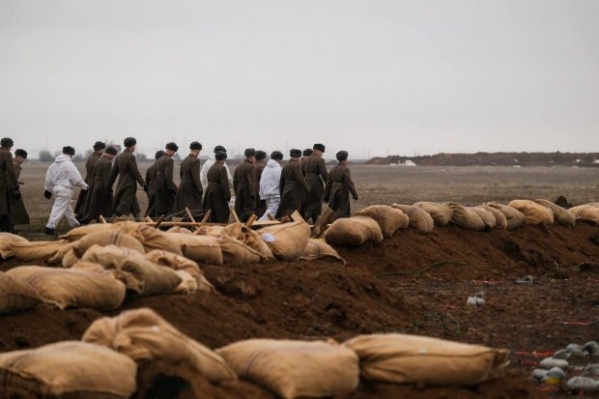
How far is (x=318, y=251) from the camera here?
13992 mm

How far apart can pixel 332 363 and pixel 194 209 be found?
13556 millimetres

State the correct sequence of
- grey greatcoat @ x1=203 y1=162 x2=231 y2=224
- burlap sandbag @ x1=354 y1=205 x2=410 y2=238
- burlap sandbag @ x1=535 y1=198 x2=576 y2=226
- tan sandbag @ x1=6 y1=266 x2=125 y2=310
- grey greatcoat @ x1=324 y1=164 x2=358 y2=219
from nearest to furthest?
tan sandbag @ x1=6 y1=266 x2=125 y2=310 → burlap sandbag @ x1=354 y1=205 x2=410 y2=238 → grey greatcoat @ x1=203 y1=162 x2=231 y2=224 → burlap sandbag @ x1=535 y1=198 x2=576 y2=226 → grey greatcoat @ x1=324 y1=164 x2=358 y2=219

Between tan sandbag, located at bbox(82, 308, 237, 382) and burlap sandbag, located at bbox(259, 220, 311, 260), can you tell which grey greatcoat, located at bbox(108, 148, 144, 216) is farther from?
tan sandbag, located at bbox(82, 308, 237, 382)

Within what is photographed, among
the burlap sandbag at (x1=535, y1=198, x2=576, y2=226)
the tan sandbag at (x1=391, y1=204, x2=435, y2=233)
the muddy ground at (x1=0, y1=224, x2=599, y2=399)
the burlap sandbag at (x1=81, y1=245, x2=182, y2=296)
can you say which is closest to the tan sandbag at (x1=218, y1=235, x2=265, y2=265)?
→ the muddy ground at (x1=0, y1=224, x2=599, y2=399)

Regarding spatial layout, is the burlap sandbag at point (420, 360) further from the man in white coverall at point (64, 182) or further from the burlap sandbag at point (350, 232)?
the man in white coverall at point (64, 182)

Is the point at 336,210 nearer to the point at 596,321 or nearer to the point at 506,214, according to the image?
the point at 506,214

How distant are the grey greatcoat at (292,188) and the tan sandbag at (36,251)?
9240 millimetres

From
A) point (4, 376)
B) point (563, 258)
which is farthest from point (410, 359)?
point (563, 258)

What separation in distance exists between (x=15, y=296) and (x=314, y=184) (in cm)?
1398

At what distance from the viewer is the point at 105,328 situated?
612 centimetres

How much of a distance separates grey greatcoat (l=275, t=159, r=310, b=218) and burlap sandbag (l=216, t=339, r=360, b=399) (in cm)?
1404

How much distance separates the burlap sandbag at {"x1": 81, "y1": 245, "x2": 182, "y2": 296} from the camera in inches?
339

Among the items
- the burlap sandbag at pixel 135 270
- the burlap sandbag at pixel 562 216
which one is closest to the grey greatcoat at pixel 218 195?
the burlap sandbag at pixel 562 216

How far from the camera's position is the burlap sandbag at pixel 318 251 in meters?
13.7
